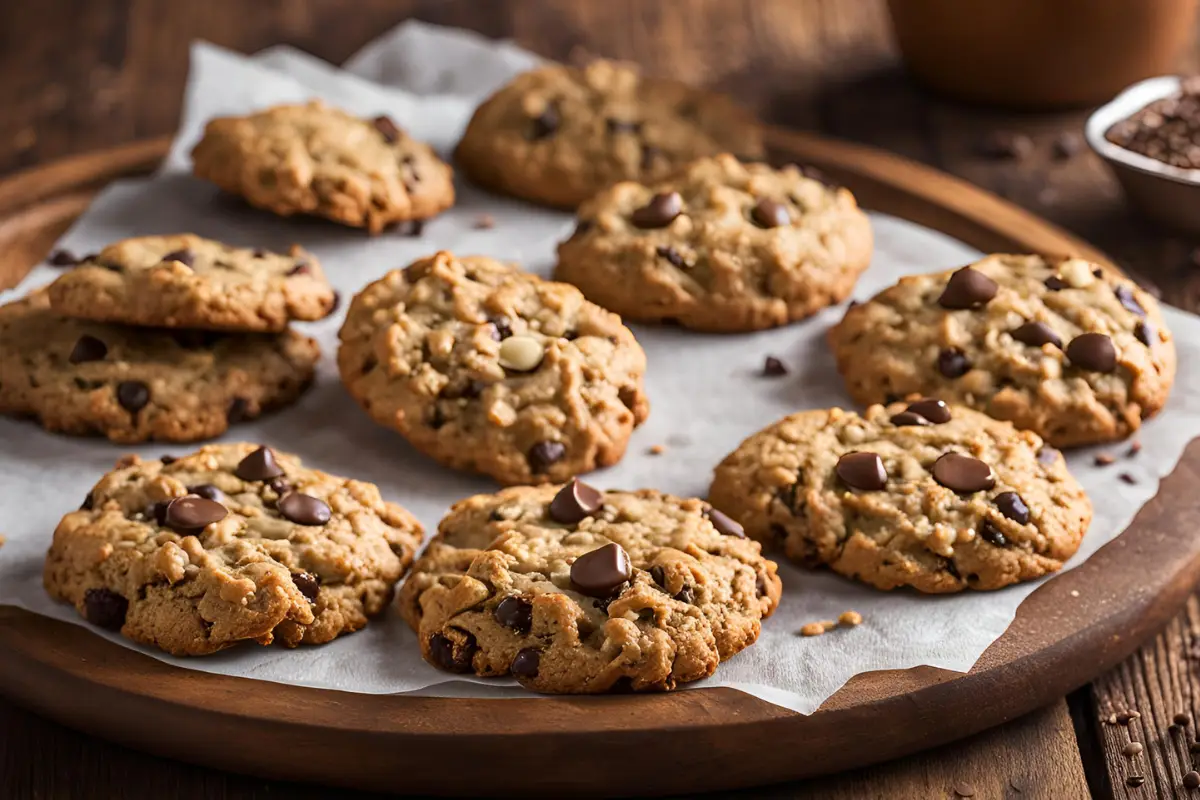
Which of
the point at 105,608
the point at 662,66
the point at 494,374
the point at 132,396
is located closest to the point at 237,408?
the point at 132,396

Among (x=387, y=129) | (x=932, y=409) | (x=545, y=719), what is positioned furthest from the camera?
(x=387, y=129)

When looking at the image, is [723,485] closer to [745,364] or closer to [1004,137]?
[745,364]

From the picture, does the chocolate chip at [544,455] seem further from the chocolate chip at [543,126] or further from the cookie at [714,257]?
the chocolate chip at [543,126]

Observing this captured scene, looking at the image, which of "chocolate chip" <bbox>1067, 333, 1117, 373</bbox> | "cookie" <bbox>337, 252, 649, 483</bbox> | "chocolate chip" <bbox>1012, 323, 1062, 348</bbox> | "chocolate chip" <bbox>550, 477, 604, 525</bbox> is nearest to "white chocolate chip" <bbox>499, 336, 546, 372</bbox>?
"cookie" <bbox>337, 252, 649, 483</bbox>

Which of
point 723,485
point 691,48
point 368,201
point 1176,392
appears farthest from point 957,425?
point 691,48

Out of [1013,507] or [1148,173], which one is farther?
[1148,173]

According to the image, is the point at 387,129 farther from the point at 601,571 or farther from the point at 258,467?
the point at 601,571
